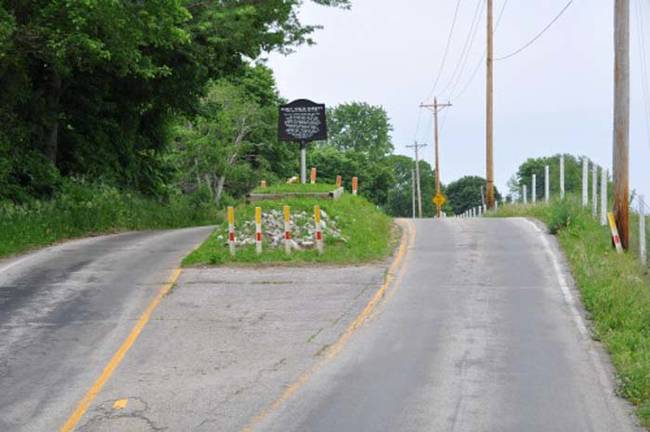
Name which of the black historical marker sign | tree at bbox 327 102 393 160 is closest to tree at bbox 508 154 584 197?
tree at bbox 327 102 393 160

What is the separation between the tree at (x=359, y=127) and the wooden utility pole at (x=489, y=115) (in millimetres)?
64820

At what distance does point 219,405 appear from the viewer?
9.54m

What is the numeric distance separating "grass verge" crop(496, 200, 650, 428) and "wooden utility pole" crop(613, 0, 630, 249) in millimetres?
779

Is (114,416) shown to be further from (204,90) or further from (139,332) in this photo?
(204,90)

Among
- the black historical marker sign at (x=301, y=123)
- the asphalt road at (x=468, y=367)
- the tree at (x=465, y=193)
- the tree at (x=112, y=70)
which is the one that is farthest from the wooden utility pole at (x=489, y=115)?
the tree at (x=465, y=193)

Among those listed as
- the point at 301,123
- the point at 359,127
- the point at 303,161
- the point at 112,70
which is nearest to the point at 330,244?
the point at 303,161

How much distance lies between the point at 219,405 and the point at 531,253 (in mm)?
10886

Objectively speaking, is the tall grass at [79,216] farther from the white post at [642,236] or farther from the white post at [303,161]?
the white post at [642,236]

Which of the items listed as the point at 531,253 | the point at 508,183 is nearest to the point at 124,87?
the point at 531,253

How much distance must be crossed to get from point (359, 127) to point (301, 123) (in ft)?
267

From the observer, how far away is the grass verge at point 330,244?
701 inches

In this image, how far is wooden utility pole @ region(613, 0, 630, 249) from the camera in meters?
18.9

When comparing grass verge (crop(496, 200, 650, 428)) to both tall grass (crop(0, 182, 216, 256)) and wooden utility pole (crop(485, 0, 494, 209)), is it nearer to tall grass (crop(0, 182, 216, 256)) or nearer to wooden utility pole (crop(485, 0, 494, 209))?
tall grass (crop(0, 182, 216, 256))

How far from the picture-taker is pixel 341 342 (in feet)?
40.0
